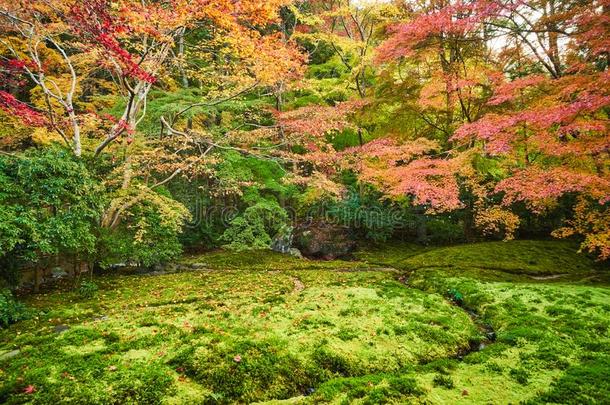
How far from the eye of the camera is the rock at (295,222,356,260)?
15.9 meters

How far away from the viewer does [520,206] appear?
16422mm

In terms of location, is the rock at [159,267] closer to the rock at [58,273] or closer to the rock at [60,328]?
the rock at [58,273]

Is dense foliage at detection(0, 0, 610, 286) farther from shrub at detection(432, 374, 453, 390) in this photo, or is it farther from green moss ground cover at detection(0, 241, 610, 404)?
shrub at detection(432, 374, 453, 390)

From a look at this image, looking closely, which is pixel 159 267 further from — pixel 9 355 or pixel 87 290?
pixel 9 355

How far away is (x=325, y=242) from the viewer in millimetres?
16219

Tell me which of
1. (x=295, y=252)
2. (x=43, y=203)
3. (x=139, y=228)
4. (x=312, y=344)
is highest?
(x=43, y=203)

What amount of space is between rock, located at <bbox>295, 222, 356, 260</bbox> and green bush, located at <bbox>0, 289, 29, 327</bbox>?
11182mm

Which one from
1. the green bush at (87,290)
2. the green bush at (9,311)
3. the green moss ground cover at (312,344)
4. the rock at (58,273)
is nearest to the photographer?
the green moss ground cover at (312,344)

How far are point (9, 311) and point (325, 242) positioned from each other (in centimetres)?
1187

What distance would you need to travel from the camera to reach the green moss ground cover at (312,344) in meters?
4.02

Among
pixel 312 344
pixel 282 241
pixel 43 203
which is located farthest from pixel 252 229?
pixel 312 344

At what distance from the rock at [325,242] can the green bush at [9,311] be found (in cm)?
1118

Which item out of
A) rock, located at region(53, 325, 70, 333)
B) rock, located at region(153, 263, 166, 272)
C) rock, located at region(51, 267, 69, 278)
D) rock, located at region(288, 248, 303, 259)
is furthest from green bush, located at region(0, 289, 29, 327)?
rock, located at region(288, 248, 303, 259)

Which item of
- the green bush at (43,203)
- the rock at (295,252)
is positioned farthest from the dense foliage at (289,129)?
the rock at (295,252)
